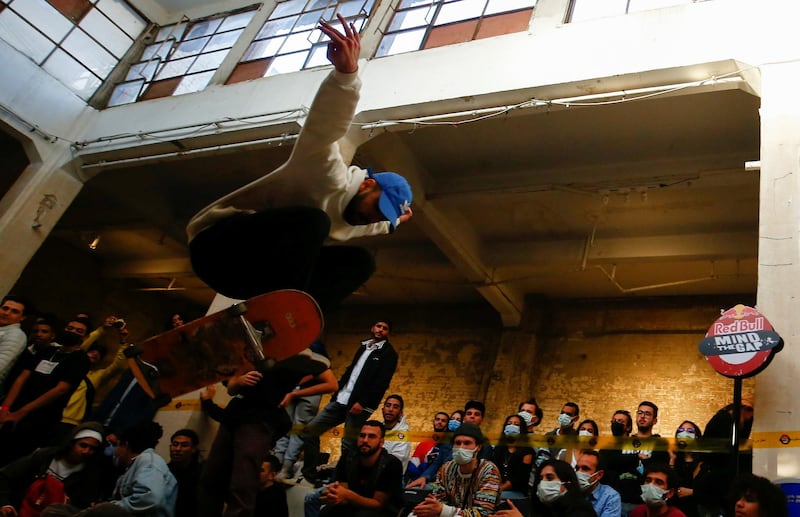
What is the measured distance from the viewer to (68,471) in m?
5.05

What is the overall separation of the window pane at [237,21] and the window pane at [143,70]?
117cm

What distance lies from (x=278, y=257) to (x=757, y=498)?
2.60 m

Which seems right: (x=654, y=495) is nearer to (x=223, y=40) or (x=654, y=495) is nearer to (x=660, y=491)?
(x=660, y=491)

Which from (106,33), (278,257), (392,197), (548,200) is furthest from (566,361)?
(106,33)

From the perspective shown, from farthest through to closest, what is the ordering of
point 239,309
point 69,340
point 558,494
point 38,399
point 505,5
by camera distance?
point 505,5, point 69,340, point 38,399, point 558,494, point 239,309

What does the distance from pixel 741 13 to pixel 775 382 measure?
371 cm

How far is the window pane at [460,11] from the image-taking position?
809 centimetres

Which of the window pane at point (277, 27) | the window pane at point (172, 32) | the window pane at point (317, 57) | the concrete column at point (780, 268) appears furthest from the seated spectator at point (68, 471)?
the window pane at point (172, 32)

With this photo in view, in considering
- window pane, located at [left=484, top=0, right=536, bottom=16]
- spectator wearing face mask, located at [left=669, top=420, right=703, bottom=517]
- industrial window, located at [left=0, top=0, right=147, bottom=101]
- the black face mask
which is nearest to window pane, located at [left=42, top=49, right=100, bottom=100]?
industrial window, located at [left=0, top=0, right=147, bottom=101]

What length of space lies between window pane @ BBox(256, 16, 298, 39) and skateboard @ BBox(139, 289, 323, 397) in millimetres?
7068

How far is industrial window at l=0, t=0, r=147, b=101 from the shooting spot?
907 centimetres

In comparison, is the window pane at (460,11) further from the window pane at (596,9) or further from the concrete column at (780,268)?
the concrete column at (780,268)

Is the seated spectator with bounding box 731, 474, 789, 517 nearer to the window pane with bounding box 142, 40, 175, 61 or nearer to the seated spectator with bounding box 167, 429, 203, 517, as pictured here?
the seated spectator with bounding box 167, 429, 203, 517

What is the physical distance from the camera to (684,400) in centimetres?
973
